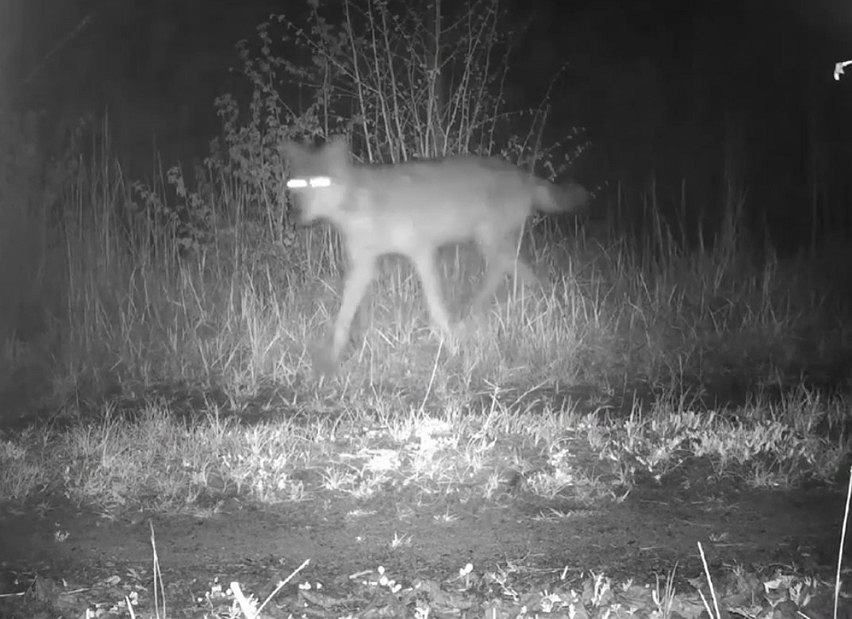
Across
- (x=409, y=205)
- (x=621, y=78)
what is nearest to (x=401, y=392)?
(x=409, y=205)

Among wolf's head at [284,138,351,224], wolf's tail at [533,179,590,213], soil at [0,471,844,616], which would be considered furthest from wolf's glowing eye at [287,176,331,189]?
soil at [0,471,844,616]

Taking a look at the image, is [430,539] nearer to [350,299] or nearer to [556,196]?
[350,299]

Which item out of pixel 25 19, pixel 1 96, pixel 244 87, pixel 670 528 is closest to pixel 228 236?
pixel 1 96

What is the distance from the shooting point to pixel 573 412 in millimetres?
5277

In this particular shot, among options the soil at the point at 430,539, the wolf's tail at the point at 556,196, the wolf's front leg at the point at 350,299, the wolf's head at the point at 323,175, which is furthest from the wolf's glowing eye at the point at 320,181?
the soil at the point at 430,539

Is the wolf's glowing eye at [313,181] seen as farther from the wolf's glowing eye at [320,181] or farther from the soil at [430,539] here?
the soil at [430,539]

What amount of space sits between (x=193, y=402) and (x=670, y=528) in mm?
3040

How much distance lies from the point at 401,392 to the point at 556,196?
207cm

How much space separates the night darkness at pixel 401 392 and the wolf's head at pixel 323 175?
0.06 feet

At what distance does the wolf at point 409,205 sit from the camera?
5.96m

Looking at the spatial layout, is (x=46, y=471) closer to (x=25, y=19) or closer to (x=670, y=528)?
(x=670, y=528)

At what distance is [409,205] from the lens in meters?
6.20

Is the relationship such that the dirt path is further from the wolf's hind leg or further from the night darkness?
the wolf's hind leg

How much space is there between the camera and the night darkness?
131 inches
